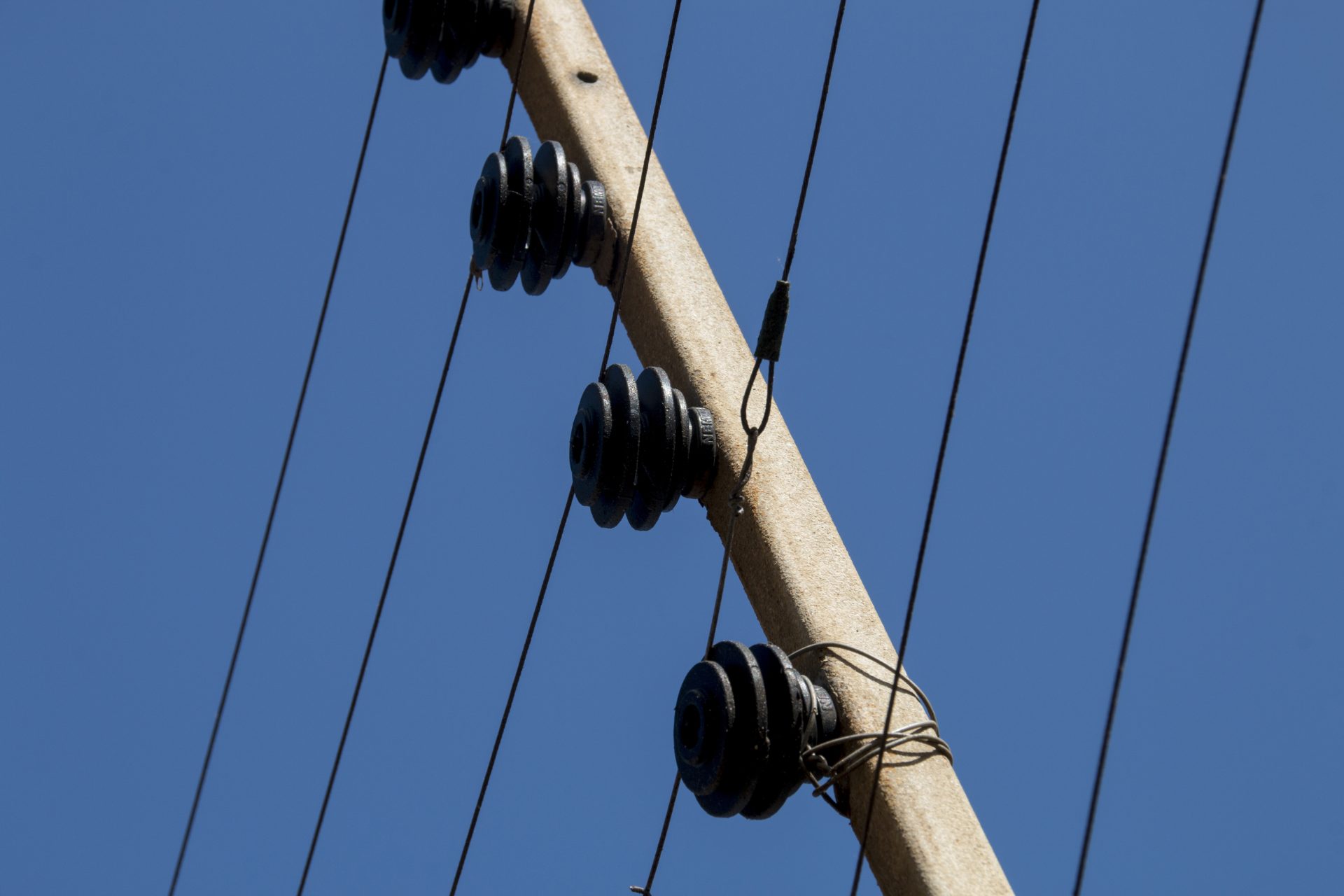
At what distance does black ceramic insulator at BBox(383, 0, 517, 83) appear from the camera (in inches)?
185

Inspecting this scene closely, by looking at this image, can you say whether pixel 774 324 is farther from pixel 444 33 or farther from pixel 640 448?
pixel 444 33

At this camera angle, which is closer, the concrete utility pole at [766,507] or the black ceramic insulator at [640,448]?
the concrete utility pole at [766,507]

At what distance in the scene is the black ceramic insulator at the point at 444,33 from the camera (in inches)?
185

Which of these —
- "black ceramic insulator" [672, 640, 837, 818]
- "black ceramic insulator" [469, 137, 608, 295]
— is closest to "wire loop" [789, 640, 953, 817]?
"black ceramic insulator" [672, 640, 837, 818]

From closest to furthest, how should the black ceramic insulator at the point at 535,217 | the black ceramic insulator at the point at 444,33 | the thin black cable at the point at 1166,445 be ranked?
the thin black cable at the point at 1166,445, the black ceramic insulator at the point at 535,217, the black ceramic insulator at the point at 444,33

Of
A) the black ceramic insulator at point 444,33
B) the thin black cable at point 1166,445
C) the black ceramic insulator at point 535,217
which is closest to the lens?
the thin black cable at point 1166,445

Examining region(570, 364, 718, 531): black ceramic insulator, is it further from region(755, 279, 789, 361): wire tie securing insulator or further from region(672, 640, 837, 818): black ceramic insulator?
region(672, 640, 837, 818): black ceramic insulator

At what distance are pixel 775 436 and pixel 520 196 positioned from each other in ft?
3.61

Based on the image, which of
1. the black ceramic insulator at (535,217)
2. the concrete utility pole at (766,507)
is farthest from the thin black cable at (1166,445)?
the black ceramic insulator at (535,217)

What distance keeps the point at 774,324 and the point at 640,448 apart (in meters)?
0.34

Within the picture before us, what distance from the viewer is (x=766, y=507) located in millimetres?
3244

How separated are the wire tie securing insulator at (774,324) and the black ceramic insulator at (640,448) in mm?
172

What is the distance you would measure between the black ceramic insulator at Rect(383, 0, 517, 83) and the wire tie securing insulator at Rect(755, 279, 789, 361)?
166cm

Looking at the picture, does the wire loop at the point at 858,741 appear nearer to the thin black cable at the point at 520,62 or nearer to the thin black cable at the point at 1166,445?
the thin black cable at the point at 1166,445
